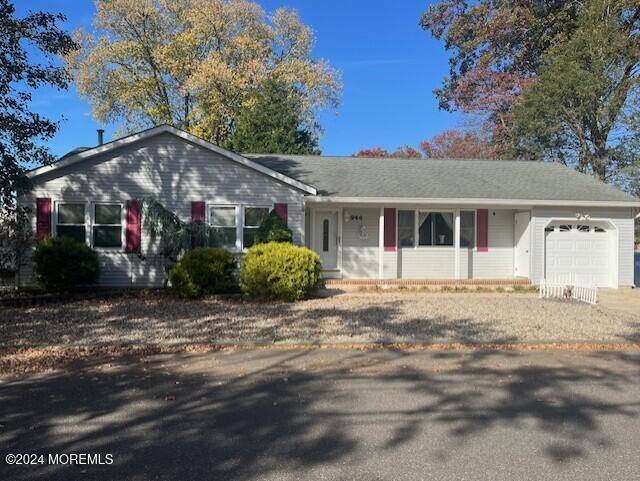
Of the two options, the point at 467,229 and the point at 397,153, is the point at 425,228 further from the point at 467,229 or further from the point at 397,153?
the point at 397,153

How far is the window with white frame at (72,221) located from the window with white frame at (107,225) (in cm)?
31

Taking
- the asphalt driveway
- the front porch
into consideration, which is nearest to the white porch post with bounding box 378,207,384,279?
the front porch

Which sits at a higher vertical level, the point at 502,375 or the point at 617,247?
the point at 617,247

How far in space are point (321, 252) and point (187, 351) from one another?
9.22 m

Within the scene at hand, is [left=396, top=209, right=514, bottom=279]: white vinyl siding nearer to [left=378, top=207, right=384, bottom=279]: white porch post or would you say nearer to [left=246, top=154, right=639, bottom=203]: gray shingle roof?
[left=378, top=207, right=384, bottom=279]: white porch post

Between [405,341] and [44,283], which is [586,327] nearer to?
[405,341]

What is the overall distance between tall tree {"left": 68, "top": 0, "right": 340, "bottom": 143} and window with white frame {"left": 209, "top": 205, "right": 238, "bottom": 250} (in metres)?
16.1

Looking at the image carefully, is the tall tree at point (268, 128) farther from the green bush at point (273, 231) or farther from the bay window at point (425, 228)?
the green bush at point (273, 231)

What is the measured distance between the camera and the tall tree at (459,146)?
3184 centimetres

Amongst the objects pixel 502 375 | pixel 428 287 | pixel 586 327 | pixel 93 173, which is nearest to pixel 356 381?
pixel 502 375

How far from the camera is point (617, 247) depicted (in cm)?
1642

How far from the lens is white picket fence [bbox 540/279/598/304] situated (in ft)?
42.8

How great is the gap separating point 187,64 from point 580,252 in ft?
77.4

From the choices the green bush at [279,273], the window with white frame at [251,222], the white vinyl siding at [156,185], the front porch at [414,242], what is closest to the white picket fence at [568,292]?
the front porch at [414,242]
